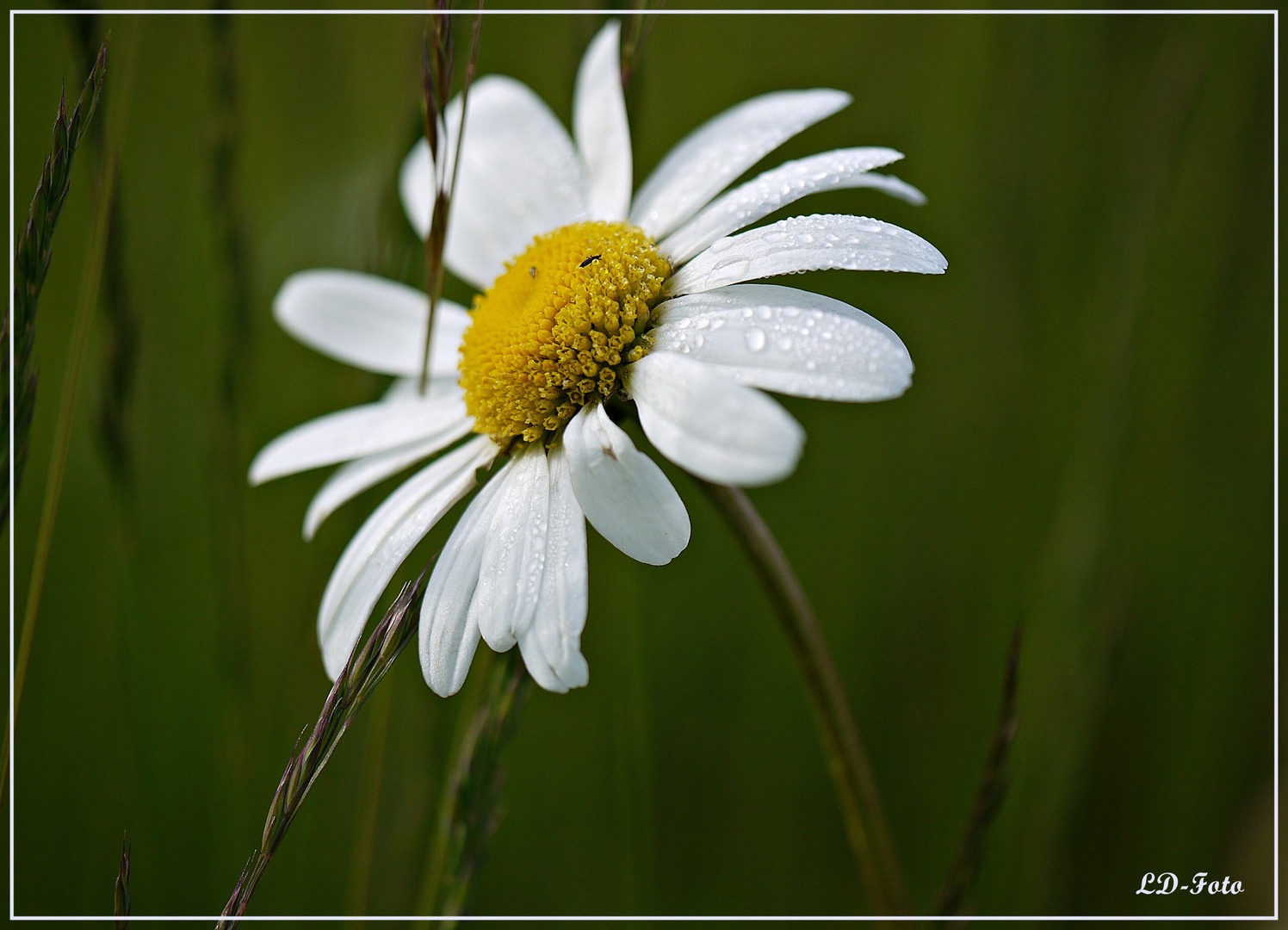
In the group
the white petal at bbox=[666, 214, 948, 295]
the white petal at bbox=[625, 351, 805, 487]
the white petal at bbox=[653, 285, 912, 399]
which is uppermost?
the white petal at bbox=[666, 214, 948, 295]

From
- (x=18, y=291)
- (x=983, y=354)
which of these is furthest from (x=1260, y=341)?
(x=18, y=291)

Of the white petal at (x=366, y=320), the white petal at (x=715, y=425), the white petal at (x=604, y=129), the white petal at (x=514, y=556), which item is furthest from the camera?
the white petal at (x=366, y=320)

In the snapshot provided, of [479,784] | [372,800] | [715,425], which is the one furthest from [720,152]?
[372,800]

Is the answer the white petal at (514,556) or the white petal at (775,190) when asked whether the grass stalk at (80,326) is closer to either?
the white petal at (514,556)

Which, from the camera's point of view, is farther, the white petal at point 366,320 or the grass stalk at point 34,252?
the white petal at point 366,320

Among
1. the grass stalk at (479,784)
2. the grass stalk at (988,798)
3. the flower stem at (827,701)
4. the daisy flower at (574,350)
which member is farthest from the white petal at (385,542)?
the grass stalk at (988,798)

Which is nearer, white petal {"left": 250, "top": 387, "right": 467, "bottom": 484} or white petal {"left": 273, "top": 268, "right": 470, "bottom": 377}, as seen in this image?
white petal {"left": 250, "top": 387, "right": 467, "bottom": 484}

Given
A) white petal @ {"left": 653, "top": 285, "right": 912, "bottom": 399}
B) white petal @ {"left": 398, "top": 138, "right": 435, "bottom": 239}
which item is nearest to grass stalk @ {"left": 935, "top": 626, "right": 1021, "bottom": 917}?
white petal @ {"left": 653, "top": 285, "right": 912, "bottom": 399}

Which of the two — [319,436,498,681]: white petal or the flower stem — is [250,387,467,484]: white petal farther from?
the flower stem
